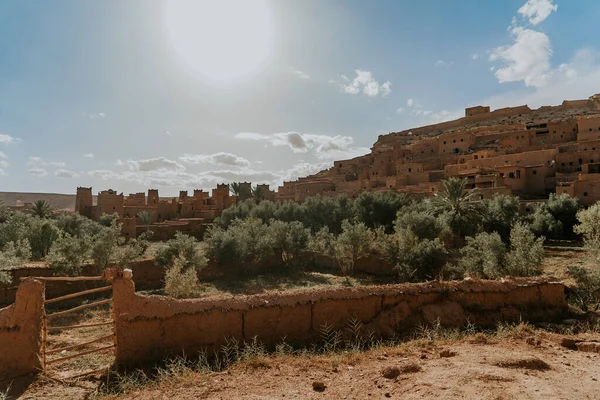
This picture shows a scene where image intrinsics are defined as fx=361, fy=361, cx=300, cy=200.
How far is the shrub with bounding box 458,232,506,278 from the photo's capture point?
38.2 feet

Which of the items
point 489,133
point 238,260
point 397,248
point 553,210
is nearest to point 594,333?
→ point 397,248

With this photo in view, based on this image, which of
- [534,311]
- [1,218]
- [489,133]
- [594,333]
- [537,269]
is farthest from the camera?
[489,133]

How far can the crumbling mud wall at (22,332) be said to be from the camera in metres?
5.66

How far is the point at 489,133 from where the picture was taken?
41.1m

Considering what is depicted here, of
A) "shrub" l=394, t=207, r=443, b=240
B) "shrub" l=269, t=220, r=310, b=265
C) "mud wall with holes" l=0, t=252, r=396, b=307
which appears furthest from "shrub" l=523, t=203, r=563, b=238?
"shrub" l=269, t=220, r=310, b=265

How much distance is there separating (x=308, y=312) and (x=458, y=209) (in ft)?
59.1

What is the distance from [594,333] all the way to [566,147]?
31.0 metres

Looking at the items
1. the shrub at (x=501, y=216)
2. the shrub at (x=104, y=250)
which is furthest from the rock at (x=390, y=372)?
the shrub at (x=501, y=216)

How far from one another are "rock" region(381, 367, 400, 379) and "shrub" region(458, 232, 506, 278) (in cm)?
833

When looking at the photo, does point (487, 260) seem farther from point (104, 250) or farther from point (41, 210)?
point (41, 210)

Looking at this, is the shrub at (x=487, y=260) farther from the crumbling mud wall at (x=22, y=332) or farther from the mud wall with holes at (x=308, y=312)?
the crumbling mud wall at (x=22, y=332)

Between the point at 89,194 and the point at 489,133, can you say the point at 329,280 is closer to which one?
the point at 89,194

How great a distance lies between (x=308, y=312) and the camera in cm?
663

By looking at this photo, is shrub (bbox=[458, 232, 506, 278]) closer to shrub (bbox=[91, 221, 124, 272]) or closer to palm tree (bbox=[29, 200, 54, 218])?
shrub (bbox=[91, 221, 124, 272])
